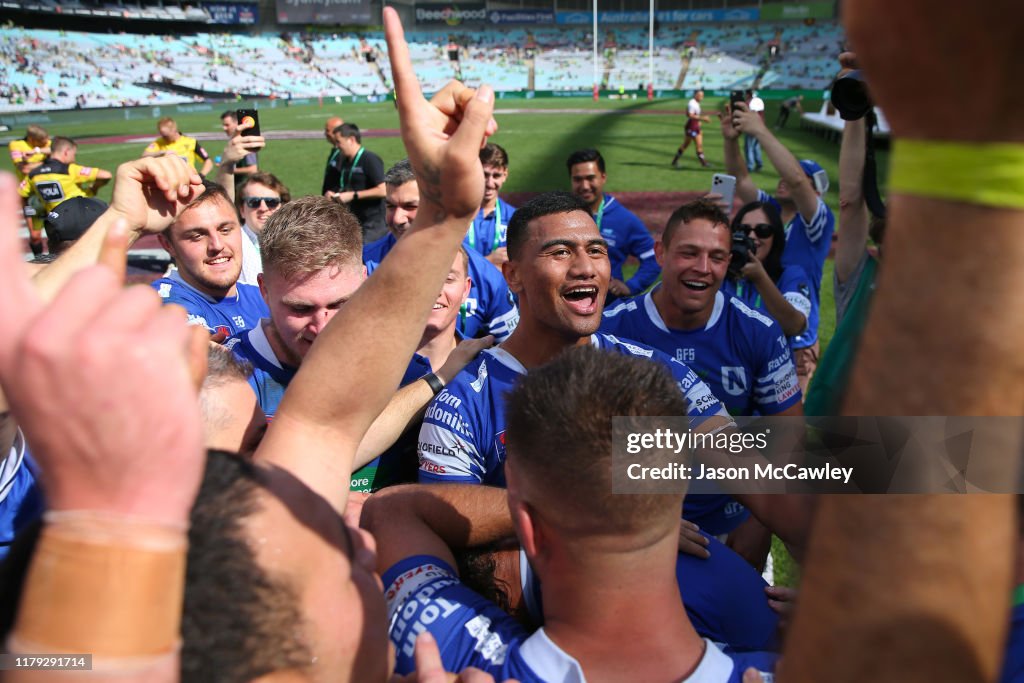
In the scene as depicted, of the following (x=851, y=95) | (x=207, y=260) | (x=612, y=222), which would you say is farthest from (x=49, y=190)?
(x=851, y=95)

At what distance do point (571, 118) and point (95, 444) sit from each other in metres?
34.4

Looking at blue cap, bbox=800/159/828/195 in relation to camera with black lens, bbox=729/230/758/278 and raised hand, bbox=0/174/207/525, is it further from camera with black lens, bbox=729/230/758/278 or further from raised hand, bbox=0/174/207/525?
raised hand, bbox=0/174/207/525

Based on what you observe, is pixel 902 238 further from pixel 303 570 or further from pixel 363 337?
pixel 363 337

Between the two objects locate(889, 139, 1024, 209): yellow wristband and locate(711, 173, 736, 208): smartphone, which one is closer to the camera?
locate(889, 139, 1024, 209): yellow wristband

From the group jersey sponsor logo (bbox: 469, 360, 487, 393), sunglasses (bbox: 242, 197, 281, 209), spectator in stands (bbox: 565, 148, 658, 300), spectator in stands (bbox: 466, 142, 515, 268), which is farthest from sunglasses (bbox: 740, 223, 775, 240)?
sunglasses (bbox: 242, 197, 281, 209)

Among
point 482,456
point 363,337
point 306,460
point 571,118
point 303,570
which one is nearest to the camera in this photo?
point 303,570

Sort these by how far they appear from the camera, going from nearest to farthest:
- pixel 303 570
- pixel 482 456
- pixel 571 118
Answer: pixel 303 570, pixel 482 456, pixel 571 118

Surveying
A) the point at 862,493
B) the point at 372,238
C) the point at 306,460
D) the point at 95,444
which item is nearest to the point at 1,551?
the point at 306,460

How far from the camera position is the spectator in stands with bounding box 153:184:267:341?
4.09m

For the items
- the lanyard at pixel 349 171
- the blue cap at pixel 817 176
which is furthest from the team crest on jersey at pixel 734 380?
the lanyard at pixel 349 171

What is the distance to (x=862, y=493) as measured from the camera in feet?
2.44

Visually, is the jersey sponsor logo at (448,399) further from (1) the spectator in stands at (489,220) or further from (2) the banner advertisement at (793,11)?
(2) the banner advertisement at (793,11)

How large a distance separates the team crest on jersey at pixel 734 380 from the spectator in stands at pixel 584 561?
7.24ft

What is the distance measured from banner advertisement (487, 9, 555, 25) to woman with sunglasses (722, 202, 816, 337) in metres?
70.6
